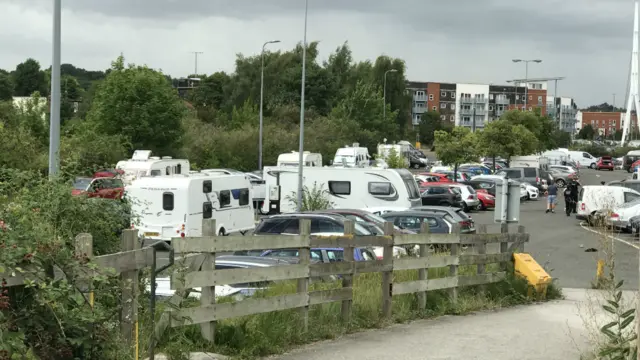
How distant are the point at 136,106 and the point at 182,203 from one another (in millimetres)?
20207

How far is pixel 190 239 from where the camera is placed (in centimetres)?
800

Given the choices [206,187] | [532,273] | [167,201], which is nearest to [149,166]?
[206,187]

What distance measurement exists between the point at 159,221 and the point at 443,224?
8.60 metres

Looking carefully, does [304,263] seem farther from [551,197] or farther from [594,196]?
[551,197]

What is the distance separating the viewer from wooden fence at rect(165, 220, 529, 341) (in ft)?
26.3

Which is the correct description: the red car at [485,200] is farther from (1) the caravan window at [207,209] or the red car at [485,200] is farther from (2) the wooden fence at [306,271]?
(2) the wooden fence at [306,271]

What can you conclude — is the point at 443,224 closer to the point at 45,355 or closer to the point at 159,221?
the point at 159,221

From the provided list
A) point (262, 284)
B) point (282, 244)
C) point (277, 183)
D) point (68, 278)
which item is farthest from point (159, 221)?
point (68, 278)

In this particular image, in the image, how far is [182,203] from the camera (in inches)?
1038

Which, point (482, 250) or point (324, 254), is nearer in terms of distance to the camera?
point (482, 250)

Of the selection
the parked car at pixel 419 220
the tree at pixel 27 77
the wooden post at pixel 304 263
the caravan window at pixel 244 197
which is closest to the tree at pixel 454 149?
the caravan window at pixel 244 197

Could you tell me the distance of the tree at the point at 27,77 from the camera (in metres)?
140

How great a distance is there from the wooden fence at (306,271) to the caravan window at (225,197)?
15251 mm

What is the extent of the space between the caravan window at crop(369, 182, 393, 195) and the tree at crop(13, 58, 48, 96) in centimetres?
11392
